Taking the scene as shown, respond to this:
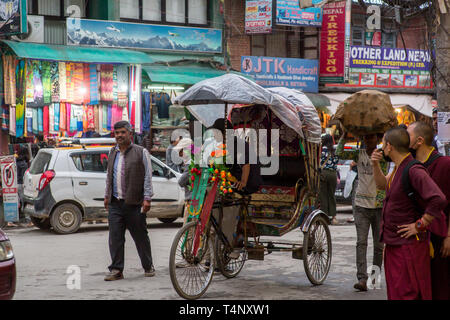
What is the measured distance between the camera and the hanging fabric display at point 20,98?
1744cm

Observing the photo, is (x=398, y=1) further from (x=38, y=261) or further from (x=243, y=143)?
(x=38, y=261)

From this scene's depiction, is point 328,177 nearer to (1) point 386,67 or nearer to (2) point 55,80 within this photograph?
(2) point 55,80

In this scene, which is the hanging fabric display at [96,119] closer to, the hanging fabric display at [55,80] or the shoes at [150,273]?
the hanging fabric display at [55,80]

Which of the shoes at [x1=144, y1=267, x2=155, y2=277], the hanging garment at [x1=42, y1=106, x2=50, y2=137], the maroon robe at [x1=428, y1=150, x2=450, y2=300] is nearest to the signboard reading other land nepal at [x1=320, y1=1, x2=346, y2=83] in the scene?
the hanging garment at [x1=42, y1=106, x2=50, y2=137]

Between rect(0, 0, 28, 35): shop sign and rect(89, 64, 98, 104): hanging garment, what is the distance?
2.18 meters

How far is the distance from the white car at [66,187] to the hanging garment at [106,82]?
14.0 feet

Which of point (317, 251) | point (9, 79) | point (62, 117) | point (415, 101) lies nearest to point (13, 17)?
point (9, 79)

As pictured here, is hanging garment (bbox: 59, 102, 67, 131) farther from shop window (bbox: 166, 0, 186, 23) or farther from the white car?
shop window (bbox: 166, 0, 186, 23)

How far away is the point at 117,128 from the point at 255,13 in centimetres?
1449

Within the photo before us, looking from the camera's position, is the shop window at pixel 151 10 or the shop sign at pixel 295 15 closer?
the shop window at pixel 151 10

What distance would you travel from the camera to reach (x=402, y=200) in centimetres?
566

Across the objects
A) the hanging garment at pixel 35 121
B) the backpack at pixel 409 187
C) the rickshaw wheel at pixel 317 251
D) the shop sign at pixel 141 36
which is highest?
the shop sign at pixel 141 36

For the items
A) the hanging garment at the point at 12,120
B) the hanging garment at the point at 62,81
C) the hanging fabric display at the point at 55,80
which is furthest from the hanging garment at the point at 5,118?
the hanging garment at the point at 62,81
